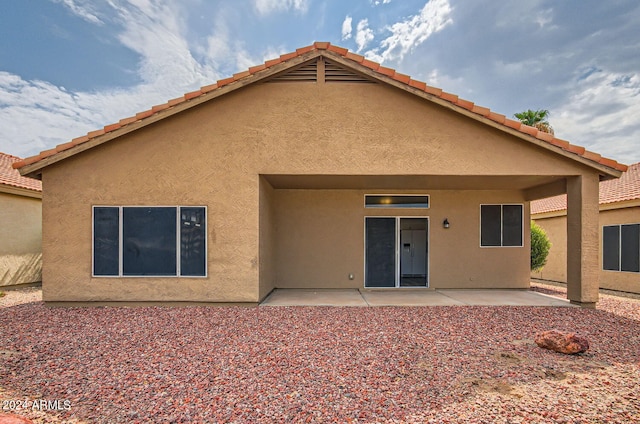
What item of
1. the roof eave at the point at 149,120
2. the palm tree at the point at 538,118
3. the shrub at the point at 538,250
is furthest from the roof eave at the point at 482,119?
the palm tree at the point at 538,118

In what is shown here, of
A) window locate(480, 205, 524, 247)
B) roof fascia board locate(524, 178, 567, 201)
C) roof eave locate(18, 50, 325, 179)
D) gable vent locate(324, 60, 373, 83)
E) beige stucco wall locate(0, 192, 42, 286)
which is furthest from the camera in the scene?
beige stucco wall locate(0, 192, 42, 286)

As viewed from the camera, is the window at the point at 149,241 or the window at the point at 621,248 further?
the window at the point at 621,248

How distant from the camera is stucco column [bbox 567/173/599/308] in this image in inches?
319

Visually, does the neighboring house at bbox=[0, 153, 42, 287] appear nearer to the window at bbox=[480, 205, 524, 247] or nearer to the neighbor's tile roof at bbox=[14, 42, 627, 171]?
the neighbor's tile roof at bbox=[14, 42, 627, 171]

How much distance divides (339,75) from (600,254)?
476 inches

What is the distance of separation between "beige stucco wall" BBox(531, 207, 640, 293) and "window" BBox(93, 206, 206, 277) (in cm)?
1407

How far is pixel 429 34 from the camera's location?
48.6ft

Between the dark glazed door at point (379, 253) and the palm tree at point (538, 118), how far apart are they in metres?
16.6

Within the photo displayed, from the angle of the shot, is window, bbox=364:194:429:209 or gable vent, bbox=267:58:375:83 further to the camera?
window, bbox=364:194:429:209

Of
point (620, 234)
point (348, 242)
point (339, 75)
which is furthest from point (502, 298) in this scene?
point (339, 75)

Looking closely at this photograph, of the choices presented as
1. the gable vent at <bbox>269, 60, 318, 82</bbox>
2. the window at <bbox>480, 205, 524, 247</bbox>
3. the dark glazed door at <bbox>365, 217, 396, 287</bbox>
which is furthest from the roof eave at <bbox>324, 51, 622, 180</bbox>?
the dark glazed door at <bbox>365, 217, 396, 287</bbox>

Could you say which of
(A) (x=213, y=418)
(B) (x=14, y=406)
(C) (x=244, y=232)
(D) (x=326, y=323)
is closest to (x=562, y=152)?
(D) (x=326, y=323)

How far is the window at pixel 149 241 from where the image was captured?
8.14m

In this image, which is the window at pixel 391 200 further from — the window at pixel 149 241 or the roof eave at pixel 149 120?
the window at pixel 149 241
